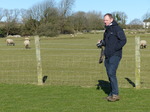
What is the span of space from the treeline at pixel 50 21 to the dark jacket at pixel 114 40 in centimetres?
7365

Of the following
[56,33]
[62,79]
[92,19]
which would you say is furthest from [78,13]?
[62,79]

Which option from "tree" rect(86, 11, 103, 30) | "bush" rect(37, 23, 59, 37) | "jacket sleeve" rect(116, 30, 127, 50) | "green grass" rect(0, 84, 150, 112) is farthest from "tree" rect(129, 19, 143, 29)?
"jacket sleeve" rect(116, 30, 127, 50)

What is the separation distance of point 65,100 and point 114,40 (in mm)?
1974

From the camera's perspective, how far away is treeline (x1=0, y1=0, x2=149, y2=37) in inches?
3507

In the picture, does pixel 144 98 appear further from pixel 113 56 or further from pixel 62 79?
pixel 62 79

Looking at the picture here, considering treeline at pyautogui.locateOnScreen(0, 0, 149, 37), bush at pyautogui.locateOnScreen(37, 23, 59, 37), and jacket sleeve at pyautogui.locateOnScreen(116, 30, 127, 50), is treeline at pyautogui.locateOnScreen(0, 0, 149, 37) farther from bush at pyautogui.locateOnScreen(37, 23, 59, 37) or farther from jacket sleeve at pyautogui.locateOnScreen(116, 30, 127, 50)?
jacket sleeve at pyautogui.locateOnScreen(116, 30, 127, 50)

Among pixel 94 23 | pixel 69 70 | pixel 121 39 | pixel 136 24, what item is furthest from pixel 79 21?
pixel 121 39

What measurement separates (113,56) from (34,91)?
9.02ft

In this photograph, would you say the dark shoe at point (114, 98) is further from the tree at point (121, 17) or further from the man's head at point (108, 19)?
the tree at point (121, 17)

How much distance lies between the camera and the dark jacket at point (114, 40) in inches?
280

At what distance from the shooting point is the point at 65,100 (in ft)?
24.5

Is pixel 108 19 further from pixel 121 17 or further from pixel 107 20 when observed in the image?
pixel 121 17

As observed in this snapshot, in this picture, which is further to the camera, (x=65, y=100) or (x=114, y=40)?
(x=65, y=100)

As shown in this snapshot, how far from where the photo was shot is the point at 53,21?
3669 inches
